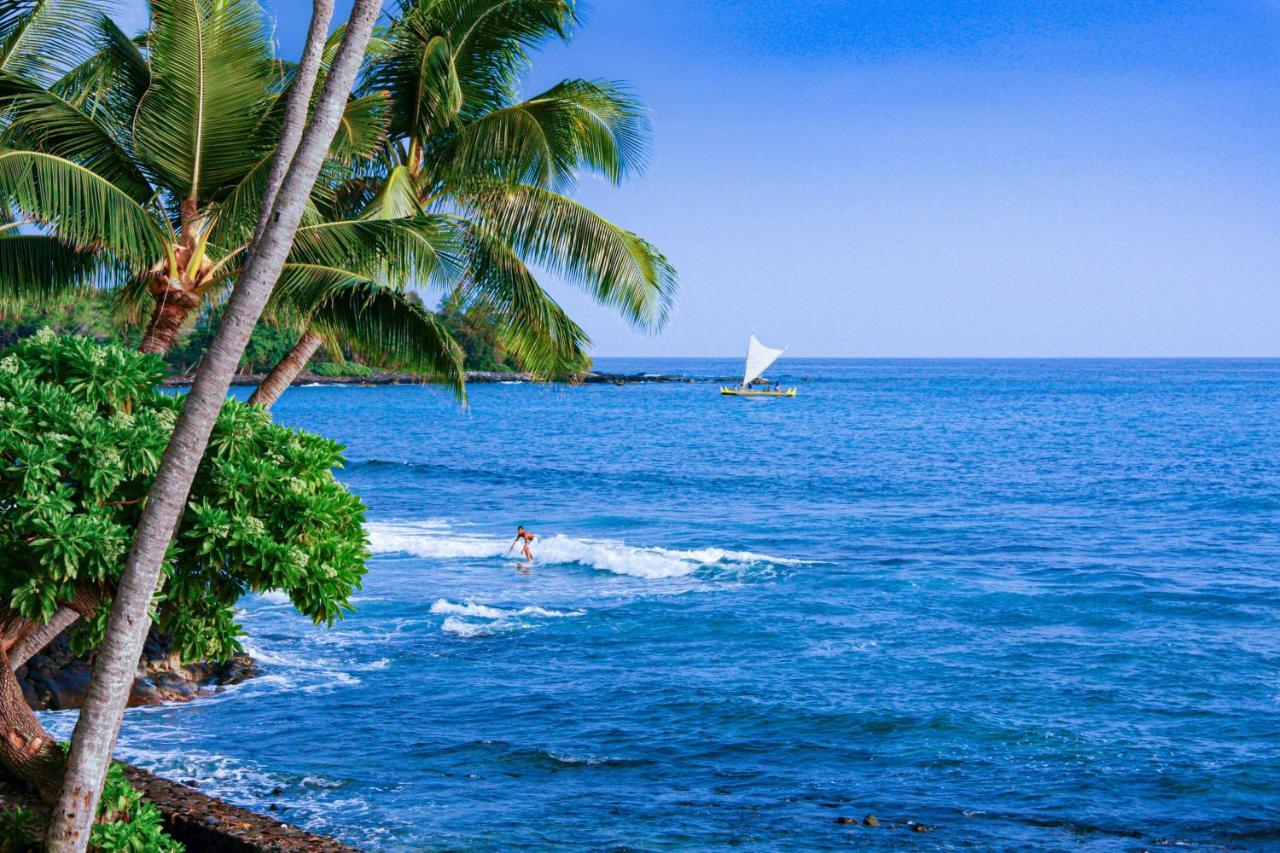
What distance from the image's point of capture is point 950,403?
136000 millimetres

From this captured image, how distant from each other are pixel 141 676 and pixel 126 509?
10742 mm

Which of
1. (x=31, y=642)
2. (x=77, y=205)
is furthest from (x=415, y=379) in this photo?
(x=31, y=642)

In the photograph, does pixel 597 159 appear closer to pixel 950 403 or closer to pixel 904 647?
pixel 904 647

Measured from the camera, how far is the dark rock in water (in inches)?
663

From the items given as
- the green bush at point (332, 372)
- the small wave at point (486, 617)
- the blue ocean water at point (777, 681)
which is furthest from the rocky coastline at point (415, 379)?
the small wave at point (486, 617)

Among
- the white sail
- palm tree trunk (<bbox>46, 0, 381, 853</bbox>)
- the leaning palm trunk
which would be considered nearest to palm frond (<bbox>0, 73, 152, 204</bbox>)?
the leaning palm trunk

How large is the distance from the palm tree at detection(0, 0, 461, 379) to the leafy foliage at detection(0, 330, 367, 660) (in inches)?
105

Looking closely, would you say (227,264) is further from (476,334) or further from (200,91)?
(476,334)

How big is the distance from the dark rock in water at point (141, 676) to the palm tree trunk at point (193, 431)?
8980 mm

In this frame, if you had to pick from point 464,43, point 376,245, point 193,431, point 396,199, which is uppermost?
point 464,43

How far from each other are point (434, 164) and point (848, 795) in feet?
35.6

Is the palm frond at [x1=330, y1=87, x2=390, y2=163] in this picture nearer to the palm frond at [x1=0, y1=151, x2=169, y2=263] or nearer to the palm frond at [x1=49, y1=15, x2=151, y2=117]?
the palm frond at [x1=49, y1=15, x2=151, y2=117]

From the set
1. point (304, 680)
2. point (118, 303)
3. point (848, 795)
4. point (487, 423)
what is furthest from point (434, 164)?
point (487, 423)

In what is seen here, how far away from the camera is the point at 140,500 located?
868 cm
